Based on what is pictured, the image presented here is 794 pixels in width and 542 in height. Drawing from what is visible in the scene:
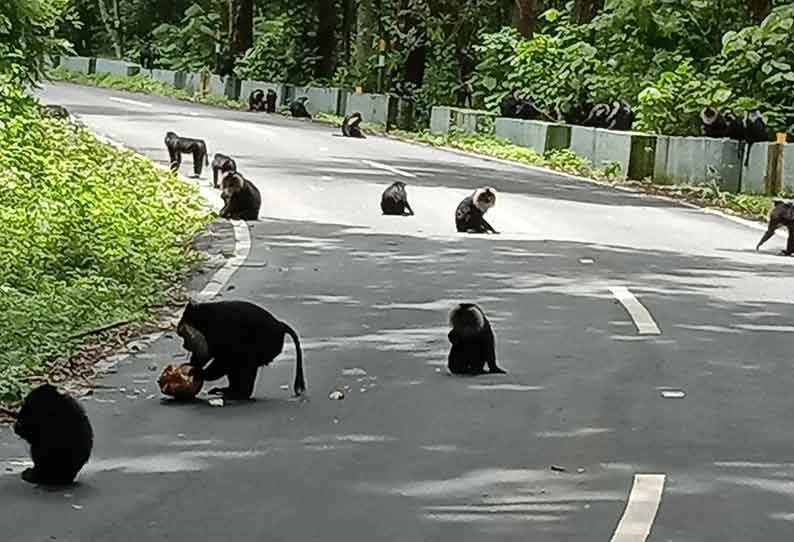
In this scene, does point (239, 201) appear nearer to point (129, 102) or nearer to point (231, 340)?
point (231, 340)

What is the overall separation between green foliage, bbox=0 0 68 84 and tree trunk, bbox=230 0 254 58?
3567 centimetres

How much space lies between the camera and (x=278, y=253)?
1669 cm

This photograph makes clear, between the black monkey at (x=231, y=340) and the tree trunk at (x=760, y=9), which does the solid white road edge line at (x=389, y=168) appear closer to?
the tree trunk at (x=760, y=9)

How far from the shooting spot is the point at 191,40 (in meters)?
66.4

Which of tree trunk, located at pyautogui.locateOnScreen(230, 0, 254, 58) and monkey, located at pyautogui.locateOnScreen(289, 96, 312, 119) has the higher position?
tree trunk, located at pyautogui.locateOnScreen(230, 0, 254, 58)

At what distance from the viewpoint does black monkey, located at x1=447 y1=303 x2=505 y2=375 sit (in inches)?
408

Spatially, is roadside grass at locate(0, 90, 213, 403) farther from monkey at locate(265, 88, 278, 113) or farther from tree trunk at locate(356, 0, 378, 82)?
tree trunk at locate(356, 0, 378, 82)

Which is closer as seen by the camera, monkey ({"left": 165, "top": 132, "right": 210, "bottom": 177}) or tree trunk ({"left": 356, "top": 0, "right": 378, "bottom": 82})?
monkey ({"left": 165, "top": 132, "right": 210, "bottom": 177})

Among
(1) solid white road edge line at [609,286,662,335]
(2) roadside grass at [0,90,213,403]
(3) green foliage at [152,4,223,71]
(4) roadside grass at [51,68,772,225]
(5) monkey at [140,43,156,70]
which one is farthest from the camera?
(5) monkey at [140,43,156,70]

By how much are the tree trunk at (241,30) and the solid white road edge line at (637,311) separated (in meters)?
44.1

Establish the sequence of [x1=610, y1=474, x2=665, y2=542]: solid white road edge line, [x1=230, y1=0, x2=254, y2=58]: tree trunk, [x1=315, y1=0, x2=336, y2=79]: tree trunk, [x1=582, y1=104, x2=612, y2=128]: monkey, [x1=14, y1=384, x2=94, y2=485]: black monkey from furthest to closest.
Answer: [x1=230, y1=0, x2=254, y2=58]: tree trunk
[x1=315, y1=0, x2=336, y2=79]: tree trunk
[x1=582, y1=104, x2=612, y2=128]: monkey
[x1=14, y1=384, x2=94, y2=485]: black monkey
[x1=610, y1=474, x2=665, y2=542]: solid white road edge line

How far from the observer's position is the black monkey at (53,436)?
7426 millimetres

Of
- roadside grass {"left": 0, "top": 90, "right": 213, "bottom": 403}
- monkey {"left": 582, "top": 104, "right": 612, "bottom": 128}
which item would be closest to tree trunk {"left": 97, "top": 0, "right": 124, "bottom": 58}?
Result: monkey {"left": 582, "top": 104, "right": 612, "bottom": 128}

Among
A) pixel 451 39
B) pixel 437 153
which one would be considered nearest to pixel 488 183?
pixel 437 153
